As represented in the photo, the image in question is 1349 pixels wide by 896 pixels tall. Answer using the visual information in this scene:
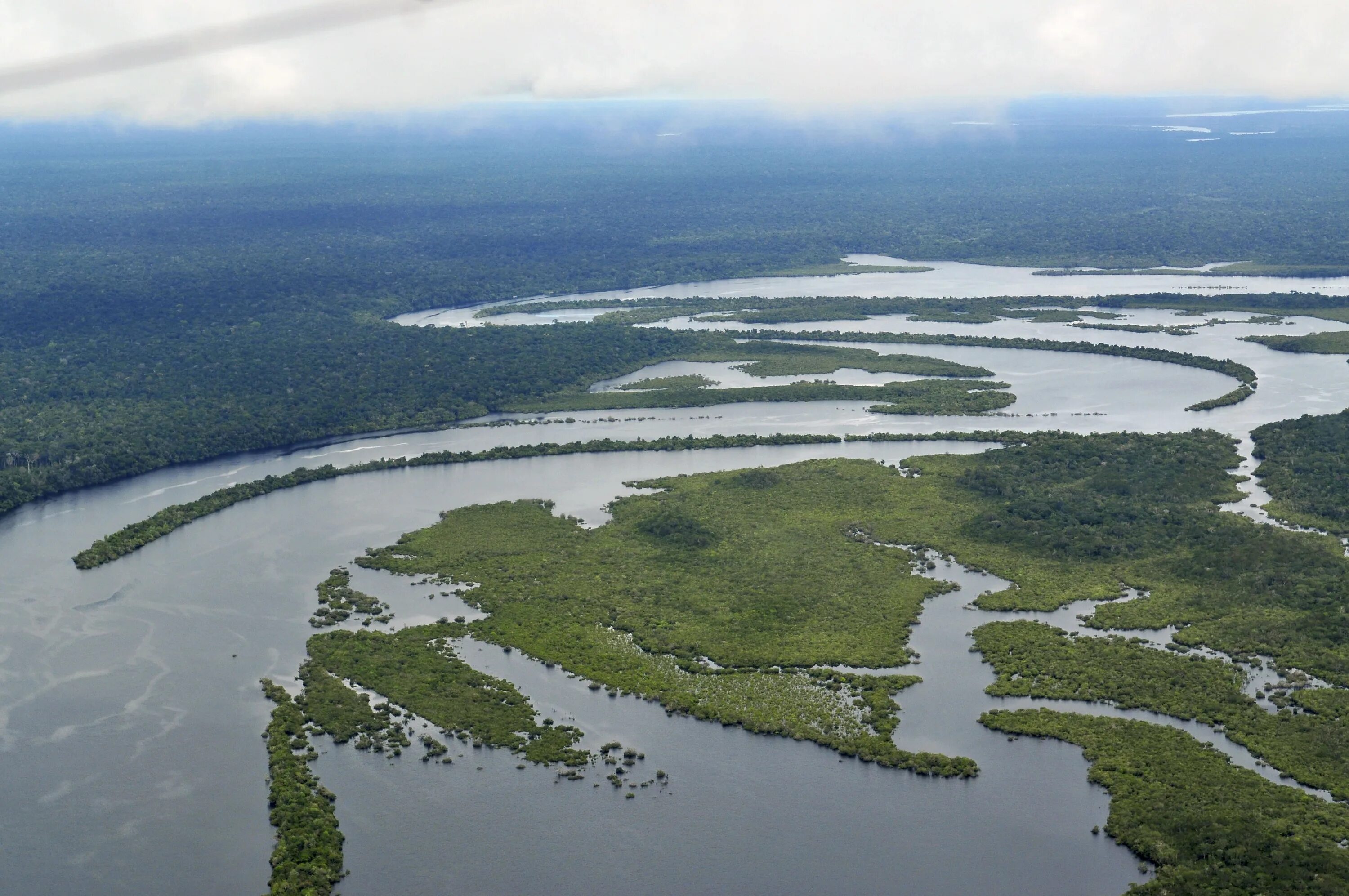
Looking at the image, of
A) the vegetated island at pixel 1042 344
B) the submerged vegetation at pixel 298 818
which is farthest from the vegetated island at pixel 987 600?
the vegetated island at pixel 1042 344

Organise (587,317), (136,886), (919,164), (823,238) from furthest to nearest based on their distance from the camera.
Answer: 1. (919,164)
2. (823,238)
3. (587,317)
4. (136,886)

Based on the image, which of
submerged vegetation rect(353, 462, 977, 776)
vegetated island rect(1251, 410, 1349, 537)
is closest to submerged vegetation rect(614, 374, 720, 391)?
submerged vegetation rect(353, 462, 977, 776)

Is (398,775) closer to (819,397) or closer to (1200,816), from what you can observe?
(1200,816)

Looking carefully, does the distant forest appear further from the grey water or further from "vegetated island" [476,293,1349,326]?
"vegetated island" [476,293,1349,326]

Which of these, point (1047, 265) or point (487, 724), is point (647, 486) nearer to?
point (487, 724)

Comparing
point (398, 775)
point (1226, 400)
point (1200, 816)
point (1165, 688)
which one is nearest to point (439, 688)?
point (398, 775)

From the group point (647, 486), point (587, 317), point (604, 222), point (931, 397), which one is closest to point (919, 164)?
point (604, 222)
